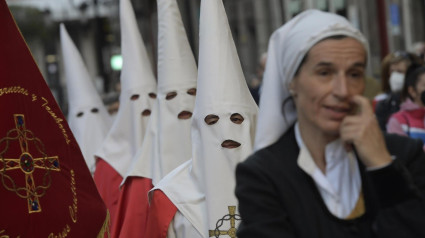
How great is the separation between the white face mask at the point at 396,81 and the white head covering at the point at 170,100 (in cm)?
159

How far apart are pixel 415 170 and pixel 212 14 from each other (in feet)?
11.0

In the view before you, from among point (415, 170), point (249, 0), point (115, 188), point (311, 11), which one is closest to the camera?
point (415, 170)

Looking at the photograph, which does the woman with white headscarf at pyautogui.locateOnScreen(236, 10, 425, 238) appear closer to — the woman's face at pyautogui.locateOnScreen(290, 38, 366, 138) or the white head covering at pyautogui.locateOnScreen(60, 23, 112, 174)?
the woman's face at pyautogui.locateOnScreen(290, 38, 366, 138)

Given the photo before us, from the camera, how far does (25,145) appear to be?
16.5ft

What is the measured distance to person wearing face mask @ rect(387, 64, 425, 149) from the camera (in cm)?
624

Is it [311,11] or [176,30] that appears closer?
[311,11]

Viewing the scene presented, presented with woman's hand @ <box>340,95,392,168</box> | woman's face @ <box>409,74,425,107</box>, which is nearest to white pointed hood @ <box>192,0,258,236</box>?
woman's face @ <box>409,74,425,107</box>

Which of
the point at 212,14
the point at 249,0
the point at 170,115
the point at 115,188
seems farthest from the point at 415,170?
the point at 249,0

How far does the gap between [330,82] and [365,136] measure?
7.1 inches

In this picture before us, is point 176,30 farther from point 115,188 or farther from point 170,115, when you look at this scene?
point 115,188

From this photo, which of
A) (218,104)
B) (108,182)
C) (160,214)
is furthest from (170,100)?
(160,214)

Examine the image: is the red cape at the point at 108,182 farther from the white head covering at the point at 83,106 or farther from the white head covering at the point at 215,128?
the white head covering at the point at 215,128

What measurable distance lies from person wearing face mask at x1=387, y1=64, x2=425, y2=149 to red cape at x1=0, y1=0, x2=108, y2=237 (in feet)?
6.91

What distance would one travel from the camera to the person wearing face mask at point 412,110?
6.24 meters
